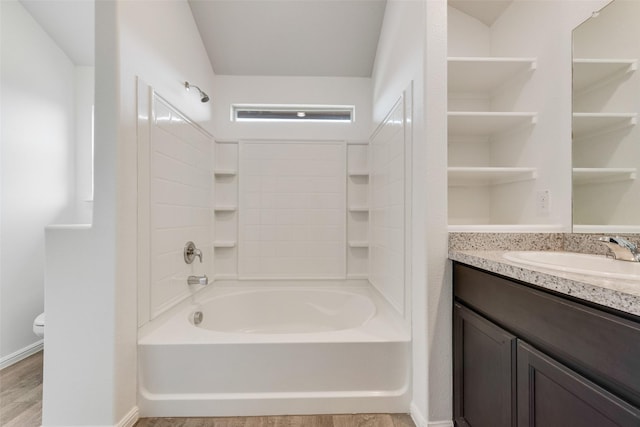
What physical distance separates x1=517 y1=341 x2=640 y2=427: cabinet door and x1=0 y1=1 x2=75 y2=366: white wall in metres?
3.15

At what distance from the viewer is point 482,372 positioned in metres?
1.25

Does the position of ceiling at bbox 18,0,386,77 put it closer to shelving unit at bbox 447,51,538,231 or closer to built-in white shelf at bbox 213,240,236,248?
shelving unit at bbox 447,51,538,231

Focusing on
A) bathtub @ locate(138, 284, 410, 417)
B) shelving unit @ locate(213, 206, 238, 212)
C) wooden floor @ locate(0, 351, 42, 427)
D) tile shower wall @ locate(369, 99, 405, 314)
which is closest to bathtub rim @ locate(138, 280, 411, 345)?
bathtub @ locate(138, 284, 410, 417)

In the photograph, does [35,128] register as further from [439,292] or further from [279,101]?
[439,292]

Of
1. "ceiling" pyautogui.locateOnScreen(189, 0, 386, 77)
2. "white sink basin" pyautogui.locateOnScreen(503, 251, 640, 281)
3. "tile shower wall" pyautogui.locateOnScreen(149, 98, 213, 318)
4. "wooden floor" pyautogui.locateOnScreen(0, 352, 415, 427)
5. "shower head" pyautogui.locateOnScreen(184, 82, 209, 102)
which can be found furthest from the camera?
"ceiling" pyautogui.locateOnScreen(189, 0, 386, 77)

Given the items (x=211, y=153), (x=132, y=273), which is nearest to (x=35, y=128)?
(x=211, y=153)

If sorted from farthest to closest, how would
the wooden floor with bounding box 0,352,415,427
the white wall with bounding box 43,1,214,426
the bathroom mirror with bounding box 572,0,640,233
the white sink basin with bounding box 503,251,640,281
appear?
the wooden floor with bounding box 0,352,415,427 < the white wall with bounding box 43,1,214,426 < the bathroom mirror with bounding box 572,0,640,233 < the white sink basin with bounding box 503,251,640,281

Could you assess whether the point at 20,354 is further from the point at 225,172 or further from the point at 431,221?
the point at 431,221

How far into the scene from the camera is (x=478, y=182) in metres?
1.97

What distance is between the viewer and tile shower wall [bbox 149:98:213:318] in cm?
182

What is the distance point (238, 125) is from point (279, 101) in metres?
0.43

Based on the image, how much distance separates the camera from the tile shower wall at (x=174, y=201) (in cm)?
182

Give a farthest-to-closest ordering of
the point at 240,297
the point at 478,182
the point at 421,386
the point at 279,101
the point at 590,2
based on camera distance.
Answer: the point at 279,101, the point at 240,297, the point at 478,182, the point at 421,386, the point at 590,2

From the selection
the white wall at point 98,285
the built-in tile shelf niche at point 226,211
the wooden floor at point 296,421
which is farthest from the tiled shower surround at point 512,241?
the built-in tile shelf niche at point 226,211
